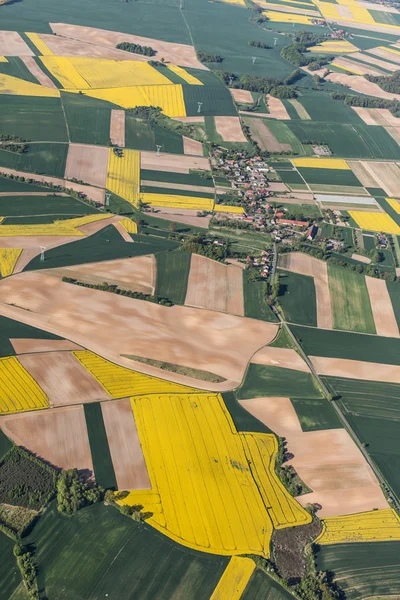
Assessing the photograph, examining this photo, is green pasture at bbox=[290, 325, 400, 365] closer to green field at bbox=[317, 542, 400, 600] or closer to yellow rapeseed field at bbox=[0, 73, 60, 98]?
green field at bbox=[317, 542, 400, 600]

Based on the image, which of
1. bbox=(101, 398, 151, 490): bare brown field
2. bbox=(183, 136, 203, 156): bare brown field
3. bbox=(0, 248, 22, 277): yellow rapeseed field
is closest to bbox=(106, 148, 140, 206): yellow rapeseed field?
bbox=(183, 136, 203, 156): bare brown field

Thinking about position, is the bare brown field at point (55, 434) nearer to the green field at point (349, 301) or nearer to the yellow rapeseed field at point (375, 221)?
the green field at point (349, 301)

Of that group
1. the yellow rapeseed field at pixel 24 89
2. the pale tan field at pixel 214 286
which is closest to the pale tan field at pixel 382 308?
the pale tan field at pixel 214 286

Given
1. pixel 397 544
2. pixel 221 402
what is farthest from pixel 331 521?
pixel 221 402

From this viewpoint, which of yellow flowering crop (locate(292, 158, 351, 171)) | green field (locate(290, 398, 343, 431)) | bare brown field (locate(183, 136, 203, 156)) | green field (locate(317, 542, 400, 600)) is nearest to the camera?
green field (locate(317, 542, 400, 600))

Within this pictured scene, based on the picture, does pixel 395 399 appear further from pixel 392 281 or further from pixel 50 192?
pixel 50 192
